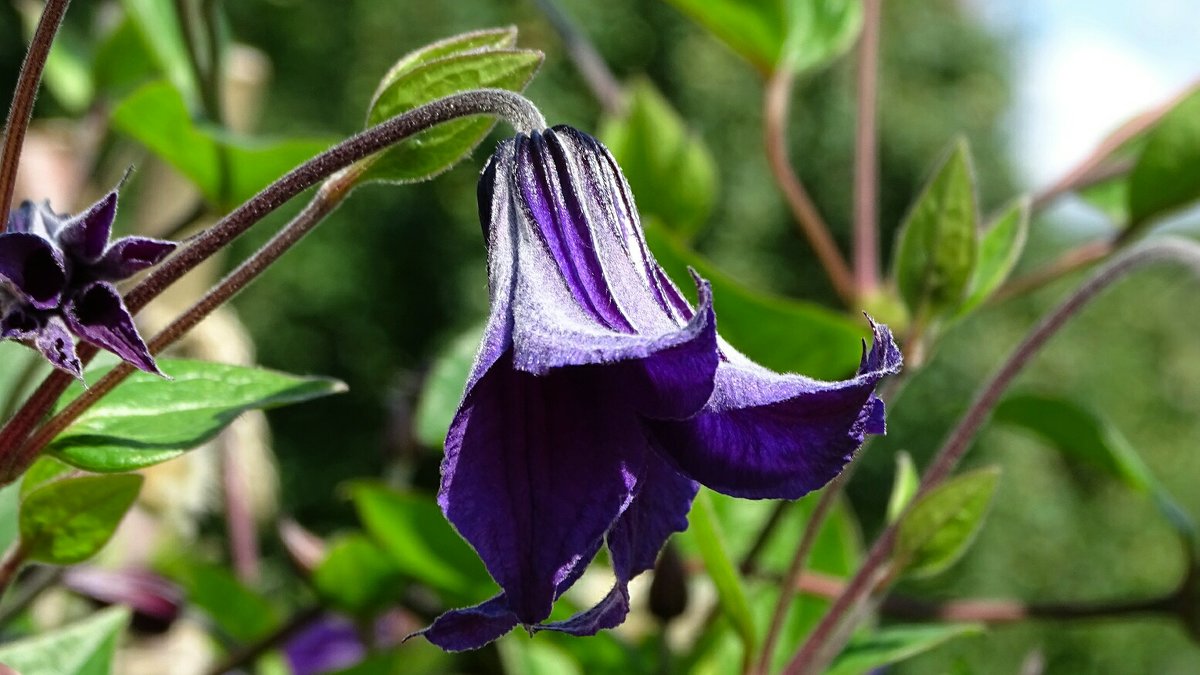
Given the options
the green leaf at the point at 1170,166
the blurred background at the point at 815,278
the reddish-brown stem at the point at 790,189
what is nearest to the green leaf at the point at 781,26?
the reddish-brown stem at the point at 790,189

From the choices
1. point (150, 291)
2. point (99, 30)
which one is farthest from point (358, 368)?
point (150, 291)

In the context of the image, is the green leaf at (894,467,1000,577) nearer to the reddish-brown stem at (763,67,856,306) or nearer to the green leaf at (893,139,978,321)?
the green leaf at (893,139,978,321)

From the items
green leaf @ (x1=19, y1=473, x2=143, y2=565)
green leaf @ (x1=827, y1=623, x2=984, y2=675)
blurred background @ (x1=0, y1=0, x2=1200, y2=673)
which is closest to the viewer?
green leaf @ (x1=19, y1=473, x2=143, y2=565)

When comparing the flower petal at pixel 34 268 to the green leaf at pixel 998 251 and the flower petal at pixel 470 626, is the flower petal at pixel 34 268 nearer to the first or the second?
the flower petal at pixel 470 626

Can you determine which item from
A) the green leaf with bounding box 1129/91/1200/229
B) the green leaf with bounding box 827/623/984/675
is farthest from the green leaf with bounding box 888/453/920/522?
the green leaf with bounding box 1129/91/1200/229

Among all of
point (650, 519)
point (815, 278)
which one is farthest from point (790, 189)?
point (815, 278)

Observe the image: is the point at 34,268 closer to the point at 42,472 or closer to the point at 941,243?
the point at 42,472
